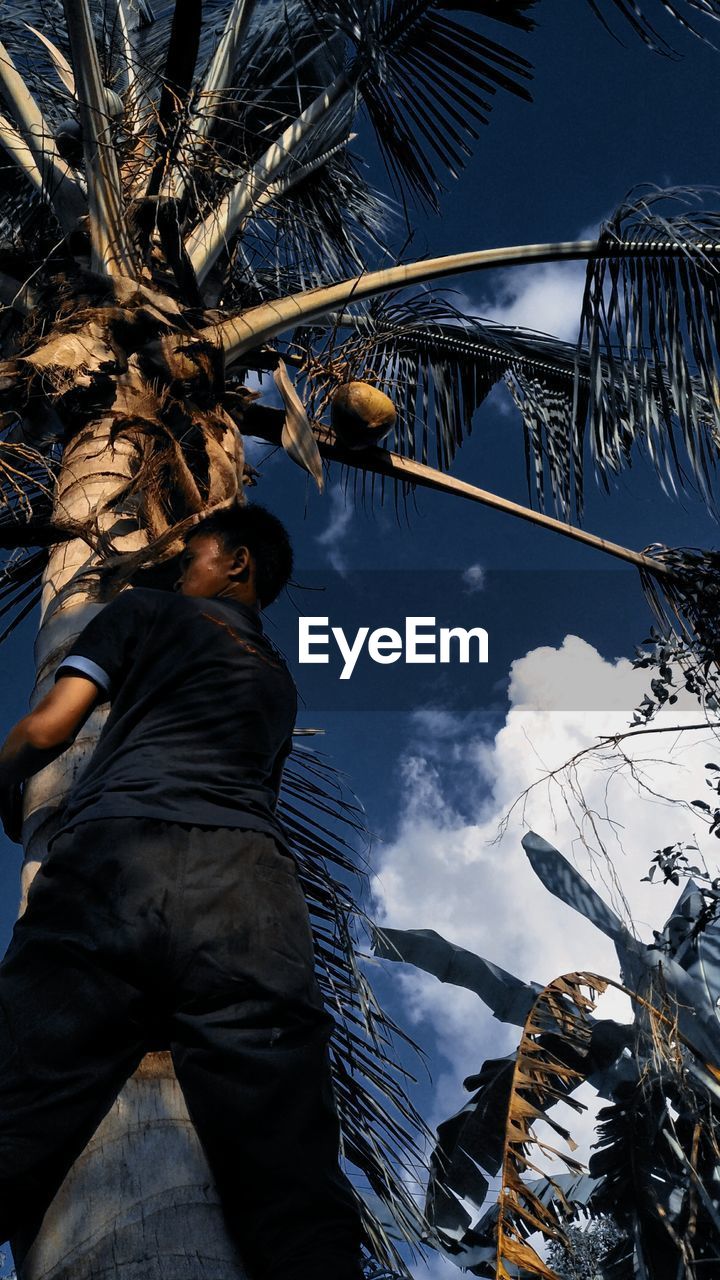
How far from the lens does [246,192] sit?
3783 mm

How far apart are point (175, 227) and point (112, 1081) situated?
8.49ft

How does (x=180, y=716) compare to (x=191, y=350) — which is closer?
(x=180, y=716)

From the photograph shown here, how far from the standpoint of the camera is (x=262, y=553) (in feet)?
8.12

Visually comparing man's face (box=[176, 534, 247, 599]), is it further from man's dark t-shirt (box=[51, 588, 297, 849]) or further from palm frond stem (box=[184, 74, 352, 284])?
palm frond stem (box=[184, 74, 352, 284])

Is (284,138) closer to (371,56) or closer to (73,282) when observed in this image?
(371,56)

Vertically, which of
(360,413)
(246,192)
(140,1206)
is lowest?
(140,1206)

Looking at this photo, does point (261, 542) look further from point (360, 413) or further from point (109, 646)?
point (360, 413)

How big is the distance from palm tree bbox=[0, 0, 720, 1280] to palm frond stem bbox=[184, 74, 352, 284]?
0.03 ft

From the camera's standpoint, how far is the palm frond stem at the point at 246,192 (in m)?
3.72

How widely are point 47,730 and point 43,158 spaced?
2.34m

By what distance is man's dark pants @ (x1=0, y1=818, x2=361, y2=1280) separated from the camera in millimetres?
1566

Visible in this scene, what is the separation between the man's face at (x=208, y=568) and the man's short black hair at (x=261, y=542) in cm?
2

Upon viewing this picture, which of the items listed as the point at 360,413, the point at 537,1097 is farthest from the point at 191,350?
the point at 537,1097

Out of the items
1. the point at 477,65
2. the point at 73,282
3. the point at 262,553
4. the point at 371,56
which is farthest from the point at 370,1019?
the point at 477,65
